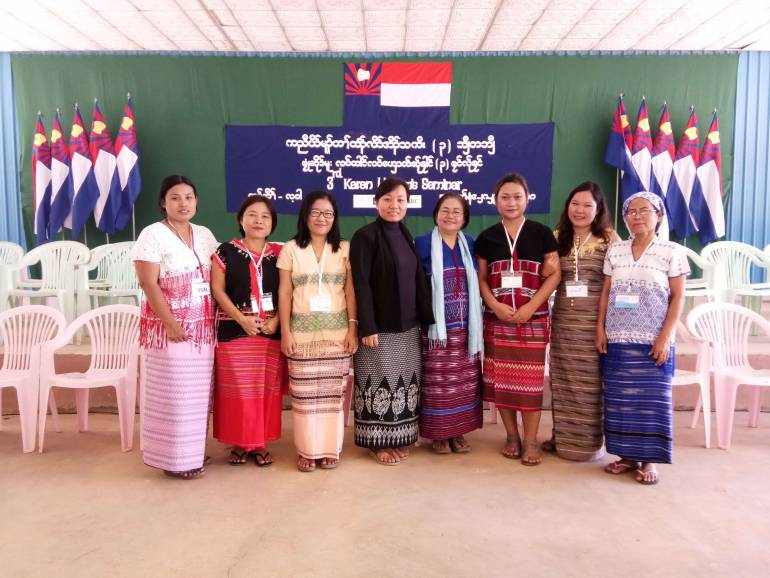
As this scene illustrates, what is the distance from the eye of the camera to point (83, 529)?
2248mm

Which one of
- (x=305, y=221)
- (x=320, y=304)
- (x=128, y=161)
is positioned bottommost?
(x=320, y=304)

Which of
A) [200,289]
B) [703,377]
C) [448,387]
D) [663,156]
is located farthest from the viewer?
[663,156]

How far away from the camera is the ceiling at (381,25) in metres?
4.83

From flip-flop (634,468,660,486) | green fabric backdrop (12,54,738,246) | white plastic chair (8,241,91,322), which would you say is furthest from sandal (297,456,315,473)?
green fabric backdrop (12,54,738,246)

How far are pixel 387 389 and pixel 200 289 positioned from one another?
3.37 feet

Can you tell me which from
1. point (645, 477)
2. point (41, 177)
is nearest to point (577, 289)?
point (645, 477)

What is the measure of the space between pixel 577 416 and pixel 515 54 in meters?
3.91

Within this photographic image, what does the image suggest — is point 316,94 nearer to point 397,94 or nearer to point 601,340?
point 397,94

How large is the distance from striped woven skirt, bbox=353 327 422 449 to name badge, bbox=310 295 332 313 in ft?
0.94

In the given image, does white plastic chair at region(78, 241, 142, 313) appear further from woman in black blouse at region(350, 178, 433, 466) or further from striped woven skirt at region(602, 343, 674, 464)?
striped woven skirt at region(602, 343, 674, 464)

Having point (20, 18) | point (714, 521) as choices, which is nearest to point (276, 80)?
point (20, 18)

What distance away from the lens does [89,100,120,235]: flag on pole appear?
5.39 m

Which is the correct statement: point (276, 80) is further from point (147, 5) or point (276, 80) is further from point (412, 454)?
point (412, 454)

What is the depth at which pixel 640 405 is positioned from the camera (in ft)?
9.02
